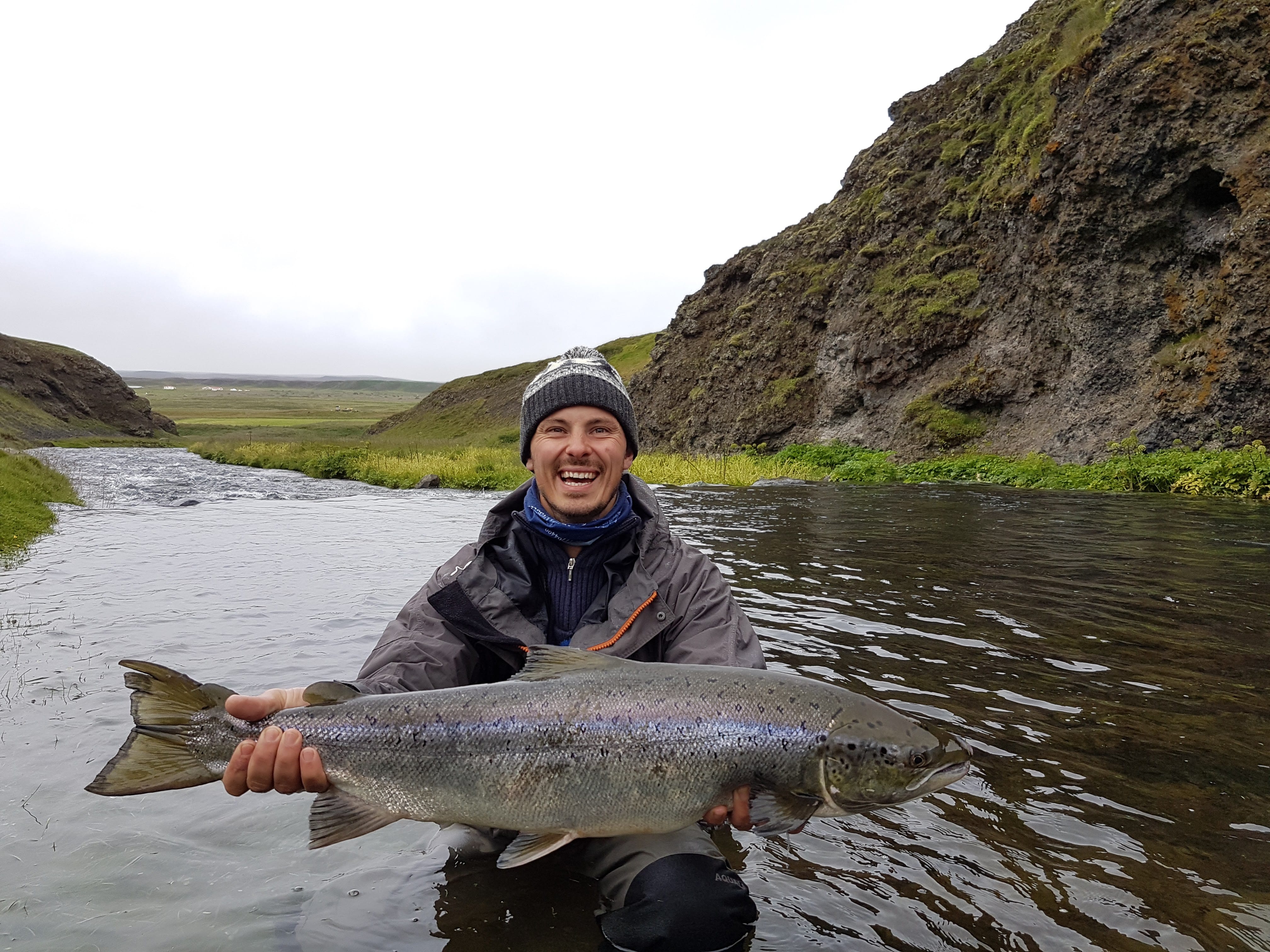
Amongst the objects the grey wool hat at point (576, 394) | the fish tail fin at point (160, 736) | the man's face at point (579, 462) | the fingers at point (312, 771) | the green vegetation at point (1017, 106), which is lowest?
A: the fingers at point (312, 771)

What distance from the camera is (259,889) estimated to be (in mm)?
4277

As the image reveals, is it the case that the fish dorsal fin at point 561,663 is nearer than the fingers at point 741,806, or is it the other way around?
the fingers at point 741,806

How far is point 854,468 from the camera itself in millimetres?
33375

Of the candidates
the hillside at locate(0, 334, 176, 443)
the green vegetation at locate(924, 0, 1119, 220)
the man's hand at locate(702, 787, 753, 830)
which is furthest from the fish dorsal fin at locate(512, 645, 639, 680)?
the hillside at locate(0, 334, 176, 443)

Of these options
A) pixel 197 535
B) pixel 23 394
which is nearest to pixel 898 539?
pixel 197 535

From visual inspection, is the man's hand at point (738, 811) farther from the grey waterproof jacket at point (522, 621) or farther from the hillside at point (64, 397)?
the hillside at point (64, 397)

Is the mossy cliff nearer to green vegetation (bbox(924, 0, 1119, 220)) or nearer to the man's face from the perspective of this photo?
green vegetation (bbox(924, 0, 1119, 220))

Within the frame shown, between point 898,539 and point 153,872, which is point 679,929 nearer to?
point 153,872

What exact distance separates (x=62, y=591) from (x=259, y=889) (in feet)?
31.7

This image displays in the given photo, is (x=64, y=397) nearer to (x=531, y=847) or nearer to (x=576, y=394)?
(x=576, y=394)

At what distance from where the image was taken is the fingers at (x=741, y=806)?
327 cm

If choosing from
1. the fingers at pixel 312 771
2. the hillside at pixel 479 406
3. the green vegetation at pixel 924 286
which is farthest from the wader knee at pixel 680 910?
the hillside at pixel 479 406

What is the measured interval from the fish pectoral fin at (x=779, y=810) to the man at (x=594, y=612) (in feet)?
0.19

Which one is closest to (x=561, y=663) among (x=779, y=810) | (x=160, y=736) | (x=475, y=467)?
(x=779, y=810)
